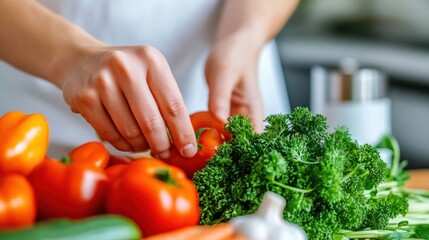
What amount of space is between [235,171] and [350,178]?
0.18m

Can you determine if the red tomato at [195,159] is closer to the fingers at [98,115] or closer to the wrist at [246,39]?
the fingers at [98,115]

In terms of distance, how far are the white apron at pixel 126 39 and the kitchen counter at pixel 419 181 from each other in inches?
24.0

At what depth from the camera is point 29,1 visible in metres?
1.51

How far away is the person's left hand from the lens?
1.58 metres

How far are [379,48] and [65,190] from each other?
122 inches

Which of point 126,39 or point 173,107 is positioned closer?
point 173,107

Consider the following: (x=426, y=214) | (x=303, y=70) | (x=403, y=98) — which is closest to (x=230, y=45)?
(x=426, y=214)

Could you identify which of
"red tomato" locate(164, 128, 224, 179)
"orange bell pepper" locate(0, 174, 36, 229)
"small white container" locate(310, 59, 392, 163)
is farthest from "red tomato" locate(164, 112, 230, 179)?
"small white container" locate(310, 59, 392, 163)

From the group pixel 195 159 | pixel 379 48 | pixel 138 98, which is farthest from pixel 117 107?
pixel 379 48

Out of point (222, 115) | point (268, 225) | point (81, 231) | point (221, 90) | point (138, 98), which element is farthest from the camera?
point (221, 90)

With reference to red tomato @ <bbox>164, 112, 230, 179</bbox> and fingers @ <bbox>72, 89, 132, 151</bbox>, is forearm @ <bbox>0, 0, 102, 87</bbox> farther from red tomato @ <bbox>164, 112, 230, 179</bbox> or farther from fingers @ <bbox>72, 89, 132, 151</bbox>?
red tomato @ <bbox>164, 112, 230, 179</bbox>

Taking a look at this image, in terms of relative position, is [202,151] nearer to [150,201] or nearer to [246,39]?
[150,201]

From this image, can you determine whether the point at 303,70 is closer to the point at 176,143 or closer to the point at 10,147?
the point at 176,143

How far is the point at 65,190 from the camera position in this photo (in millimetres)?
959
